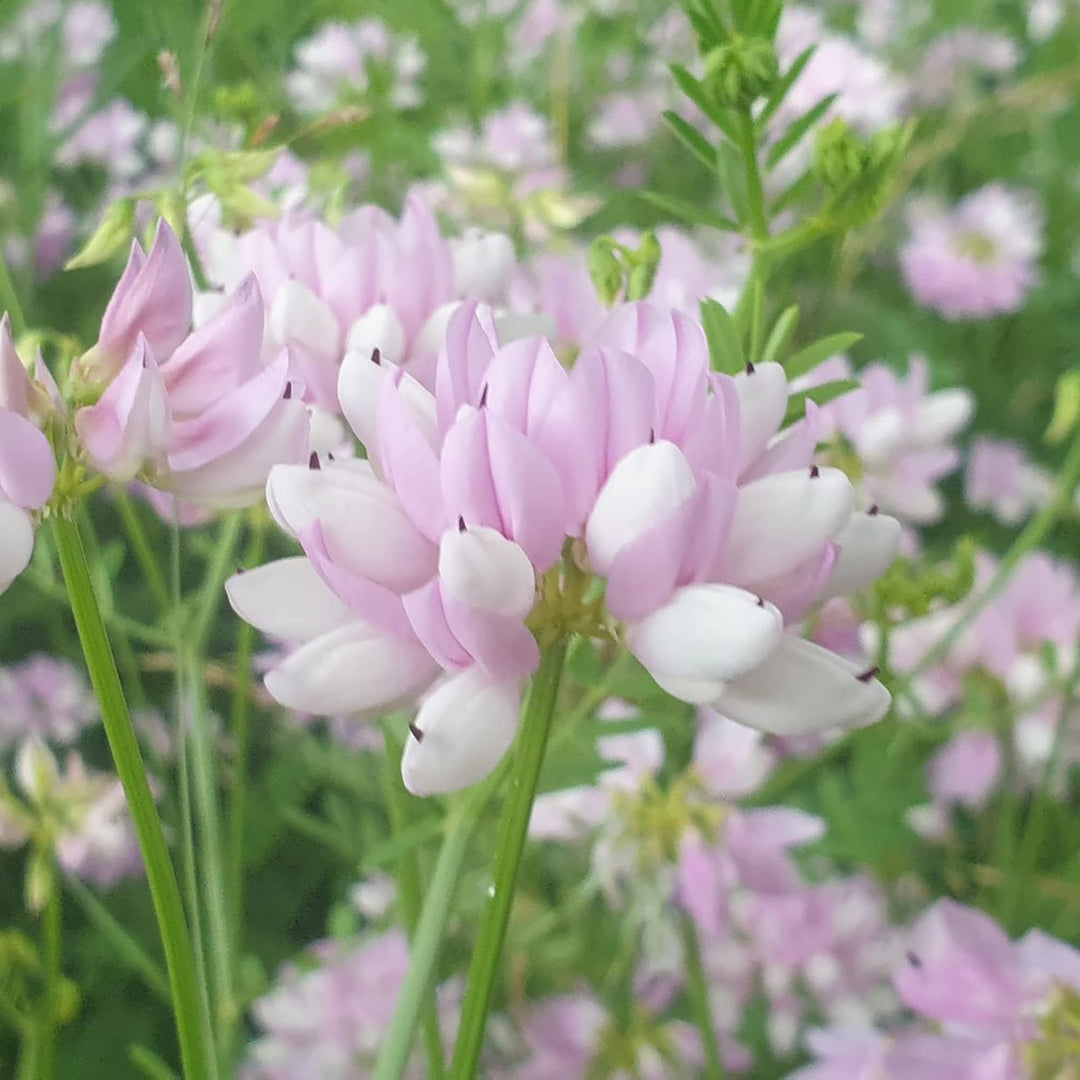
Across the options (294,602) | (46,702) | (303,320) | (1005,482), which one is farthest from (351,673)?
(1005,482)

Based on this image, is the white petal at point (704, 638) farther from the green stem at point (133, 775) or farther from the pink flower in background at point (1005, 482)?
the pink flower in background at point (1005, 482)

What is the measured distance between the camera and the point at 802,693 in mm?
195

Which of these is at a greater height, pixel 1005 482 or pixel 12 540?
pixel 12 540

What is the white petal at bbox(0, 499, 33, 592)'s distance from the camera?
7.3 inches

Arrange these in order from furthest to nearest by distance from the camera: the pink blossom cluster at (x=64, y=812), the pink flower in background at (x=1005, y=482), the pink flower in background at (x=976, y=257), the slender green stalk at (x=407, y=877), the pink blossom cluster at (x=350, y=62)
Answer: the pink flower in background at (x=976, y=257), the pink flower in background at (x=1005, y=482), the pink blossom cluster at (x=350, y=62), the pink blossom cluster at (x=64, y=812), the slender green stalk at (x=407, y=877)

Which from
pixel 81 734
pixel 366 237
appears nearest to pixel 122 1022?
pixel 81 734

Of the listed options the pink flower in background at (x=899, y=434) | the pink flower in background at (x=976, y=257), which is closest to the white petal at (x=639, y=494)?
the pink flower in background at (x=899, y=434)

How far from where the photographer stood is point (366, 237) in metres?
0.31

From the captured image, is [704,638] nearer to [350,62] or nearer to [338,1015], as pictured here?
[338,1015]

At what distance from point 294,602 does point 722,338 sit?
4.1 inches

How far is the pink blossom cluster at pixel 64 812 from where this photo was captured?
1.43 ft

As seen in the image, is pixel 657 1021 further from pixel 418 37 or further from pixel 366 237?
pixel 418 37

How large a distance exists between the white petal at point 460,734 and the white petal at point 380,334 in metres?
0.10

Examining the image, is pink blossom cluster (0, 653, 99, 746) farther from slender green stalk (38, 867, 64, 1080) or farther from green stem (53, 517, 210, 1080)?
green stem (53, 517, 210, 1080)
